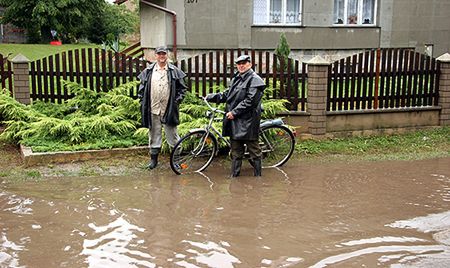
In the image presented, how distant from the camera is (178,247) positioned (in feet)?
16.5

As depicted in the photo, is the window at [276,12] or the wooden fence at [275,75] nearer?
the wooden fence at [275,75]

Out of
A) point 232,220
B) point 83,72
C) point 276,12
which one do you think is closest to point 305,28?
point 276,12

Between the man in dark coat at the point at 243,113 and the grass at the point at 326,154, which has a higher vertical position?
the man in dark coat at the point at 243,113

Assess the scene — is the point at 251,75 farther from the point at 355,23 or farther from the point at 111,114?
the point at 355,23

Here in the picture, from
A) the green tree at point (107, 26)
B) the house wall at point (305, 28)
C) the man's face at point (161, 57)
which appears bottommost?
the man's face at point (161, 57)

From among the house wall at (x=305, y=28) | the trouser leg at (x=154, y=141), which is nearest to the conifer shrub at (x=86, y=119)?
the trouser leg at (x=154, y=141)

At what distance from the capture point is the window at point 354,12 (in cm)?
1802

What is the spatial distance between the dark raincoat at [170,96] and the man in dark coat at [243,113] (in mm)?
566

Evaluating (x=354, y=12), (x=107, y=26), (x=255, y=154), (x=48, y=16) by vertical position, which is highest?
(x=48, y=16)

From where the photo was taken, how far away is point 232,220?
229 inches

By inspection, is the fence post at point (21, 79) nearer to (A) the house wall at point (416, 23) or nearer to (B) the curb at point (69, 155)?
(B) the curb at point (69, 155)

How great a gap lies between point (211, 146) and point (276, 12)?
33.9ft

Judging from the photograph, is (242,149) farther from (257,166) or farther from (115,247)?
(115,247)

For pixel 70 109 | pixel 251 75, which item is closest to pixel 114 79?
pixel 70 109
